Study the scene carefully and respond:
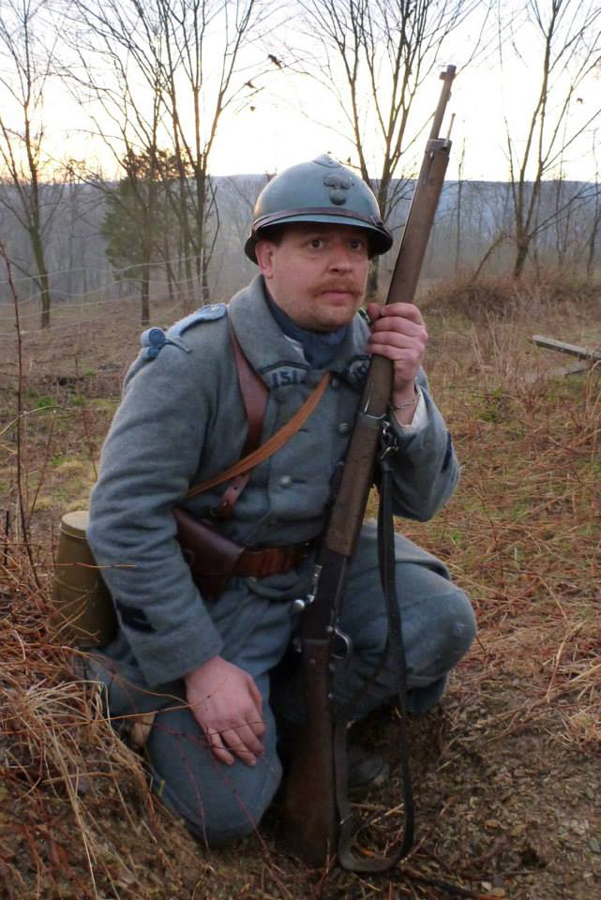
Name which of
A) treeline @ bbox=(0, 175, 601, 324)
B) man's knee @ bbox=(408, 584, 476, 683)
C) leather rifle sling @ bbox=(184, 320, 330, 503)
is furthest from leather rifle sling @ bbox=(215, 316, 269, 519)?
treeline @ bbox=(0, 175, 601, 324)

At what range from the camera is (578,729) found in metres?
2.48

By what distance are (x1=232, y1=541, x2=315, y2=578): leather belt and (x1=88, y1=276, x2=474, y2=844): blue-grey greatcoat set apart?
0.10ft

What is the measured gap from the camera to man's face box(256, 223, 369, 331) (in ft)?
6.46

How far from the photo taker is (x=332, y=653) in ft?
6.91

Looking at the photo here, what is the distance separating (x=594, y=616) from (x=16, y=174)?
17.1m

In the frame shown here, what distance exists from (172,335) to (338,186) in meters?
0.60

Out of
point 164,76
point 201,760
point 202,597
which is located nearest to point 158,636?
point 202,597

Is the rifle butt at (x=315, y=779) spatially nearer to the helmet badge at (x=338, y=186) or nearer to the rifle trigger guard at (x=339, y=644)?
the rifle trigger guard at (x=339, y=644)

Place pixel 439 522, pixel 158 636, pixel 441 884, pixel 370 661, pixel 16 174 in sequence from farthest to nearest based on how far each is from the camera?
pixel 16 174 → pixel 439 522 → pixel 370 661 → pixel 441 884 → pixel 158 636

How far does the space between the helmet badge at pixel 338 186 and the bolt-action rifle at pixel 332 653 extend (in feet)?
1.08

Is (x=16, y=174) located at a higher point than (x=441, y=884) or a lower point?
higher

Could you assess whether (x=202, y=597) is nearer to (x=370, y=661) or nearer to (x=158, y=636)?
(x=158, y=636)

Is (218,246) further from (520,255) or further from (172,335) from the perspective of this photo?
(172,335)

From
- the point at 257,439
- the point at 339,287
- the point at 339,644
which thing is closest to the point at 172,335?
the point at 257,439
